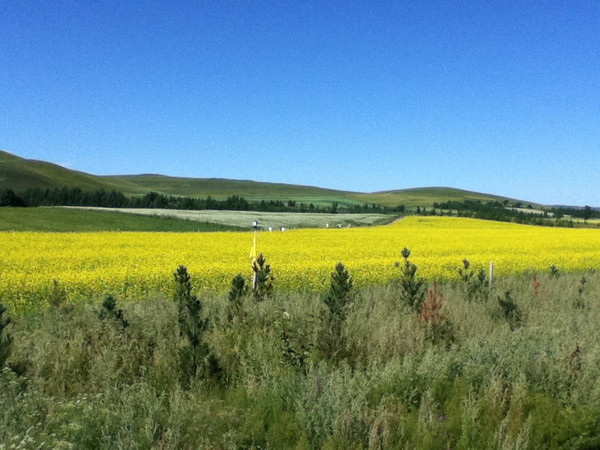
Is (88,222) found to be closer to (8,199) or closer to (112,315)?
(8,199)

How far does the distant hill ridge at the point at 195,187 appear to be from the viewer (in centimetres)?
13075

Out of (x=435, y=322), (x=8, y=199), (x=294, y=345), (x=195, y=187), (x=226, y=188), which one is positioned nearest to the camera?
(x=294, y=345)

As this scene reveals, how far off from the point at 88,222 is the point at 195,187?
129622mm

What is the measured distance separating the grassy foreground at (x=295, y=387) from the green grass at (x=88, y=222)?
3703cm

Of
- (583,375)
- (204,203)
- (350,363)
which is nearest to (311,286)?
(350,363)

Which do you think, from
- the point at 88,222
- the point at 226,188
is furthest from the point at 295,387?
the point at 226,188

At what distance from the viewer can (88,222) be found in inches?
1805

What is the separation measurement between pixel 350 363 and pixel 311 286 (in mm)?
8760

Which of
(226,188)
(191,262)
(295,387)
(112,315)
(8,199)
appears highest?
(226,188)

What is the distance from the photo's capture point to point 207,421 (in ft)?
12.6

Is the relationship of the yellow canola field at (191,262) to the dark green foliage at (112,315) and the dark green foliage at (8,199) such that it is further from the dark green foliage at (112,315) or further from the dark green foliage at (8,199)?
the dark green foliage at (8,199)

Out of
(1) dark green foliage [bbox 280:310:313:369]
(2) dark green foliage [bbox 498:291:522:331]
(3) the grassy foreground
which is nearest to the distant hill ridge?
(2) dark green foliage [bbox 498:291:522:331]

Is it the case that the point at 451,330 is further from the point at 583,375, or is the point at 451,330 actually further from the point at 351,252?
the point at 351,252

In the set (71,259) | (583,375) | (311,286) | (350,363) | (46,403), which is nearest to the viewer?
(46,403)
